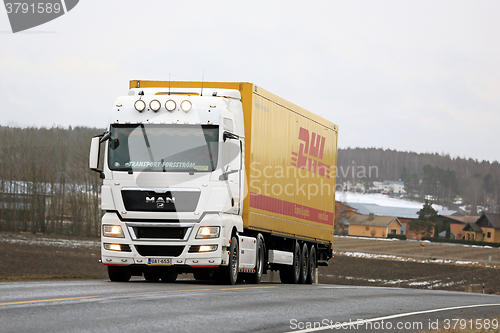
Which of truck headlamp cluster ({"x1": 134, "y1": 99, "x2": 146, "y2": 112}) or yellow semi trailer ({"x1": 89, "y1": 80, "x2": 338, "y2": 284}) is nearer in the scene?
yellow semi trailer ({"x1": 89, "y1": 80, "x2": 338, "y2": 284})

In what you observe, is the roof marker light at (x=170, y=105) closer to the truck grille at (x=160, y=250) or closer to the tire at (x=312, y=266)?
the truck grille at (x=160, y=250)

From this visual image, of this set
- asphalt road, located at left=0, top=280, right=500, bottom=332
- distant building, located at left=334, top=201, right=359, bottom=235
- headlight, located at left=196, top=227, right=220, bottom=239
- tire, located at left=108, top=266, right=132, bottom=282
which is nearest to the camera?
asphalt road, located at left=0, top=280, right=500, bottom=332

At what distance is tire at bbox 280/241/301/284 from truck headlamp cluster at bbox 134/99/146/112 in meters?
7.33

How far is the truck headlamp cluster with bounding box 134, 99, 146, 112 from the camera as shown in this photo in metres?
14.3

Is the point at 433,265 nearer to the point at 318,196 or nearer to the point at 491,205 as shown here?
the point at 318,196

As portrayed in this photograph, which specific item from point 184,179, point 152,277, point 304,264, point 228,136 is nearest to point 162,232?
point 184,179

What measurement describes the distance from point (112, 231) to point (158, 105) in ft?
9.21

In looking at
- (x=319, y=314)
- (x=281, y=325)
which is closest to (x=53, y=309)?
(x=281, y=325)

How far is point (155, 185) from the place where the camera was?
1373cm

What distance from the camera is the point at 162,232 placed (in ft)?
45.1

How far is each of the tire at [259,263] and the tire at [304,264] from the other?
11.3ft

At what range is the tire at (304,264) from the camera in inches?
805

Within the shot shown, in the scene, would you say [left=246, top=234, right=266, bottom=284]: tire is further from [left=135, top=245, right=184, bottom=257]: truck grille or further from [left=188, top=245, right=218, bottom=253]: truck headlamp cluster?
[left=135, top=245, right=184, bottom=257]: truck grille

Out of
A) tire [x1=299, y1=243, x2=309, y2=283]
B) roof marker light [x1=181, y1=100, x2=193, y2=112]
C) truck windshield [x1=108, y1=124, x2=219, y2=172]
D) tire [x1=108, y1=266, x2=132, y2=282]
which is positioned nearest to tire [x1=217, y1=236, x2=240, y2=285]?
truck windshield [x1=108, y1=124, x2=219, y2=172]
